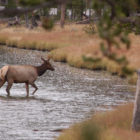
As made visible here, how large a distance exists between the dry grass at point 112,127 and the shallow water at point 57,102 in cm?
129

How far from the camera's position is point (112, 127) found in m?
12.6

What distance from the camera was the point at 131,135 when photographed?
1145 centimetres

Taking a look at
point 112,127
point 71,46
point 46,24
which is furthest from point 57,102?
point 71,46

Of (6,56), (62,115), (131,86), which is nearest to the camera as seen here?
(62,115)

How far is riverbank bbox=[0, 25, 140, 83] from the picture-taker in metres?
32.1

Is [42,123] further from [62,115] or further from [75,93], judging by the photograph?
[75,93]

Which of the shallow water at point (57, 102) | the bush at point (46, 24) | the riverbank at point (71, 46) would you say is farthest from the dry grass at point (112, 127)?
the riverbank at point (71, 46)

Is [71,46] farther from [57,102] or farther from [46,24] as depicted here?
[46,24]

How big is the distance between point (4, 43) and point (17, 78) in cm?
3158

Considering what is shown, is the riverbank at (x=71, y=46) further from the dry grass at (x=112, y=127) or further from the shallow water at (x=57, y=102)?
the dry grass at (x=112, y=127)

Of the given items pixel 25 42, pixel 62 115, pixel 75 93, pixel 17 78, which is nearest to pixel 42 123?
pixel 62 115

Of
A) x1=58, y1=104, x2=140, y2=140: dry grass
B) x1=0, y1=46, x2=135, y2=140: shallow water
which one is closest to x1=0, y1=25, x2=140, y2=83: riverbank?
x1=0, y1=46, x2=135, y2=140: shallow water

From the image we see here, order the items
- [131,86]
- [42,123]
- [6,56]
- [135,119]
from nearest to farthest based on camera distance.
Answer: [135,119]
[42,123]
[131,86]
[6,56]

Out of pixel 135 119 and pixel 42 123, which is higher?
pixel 135 119
